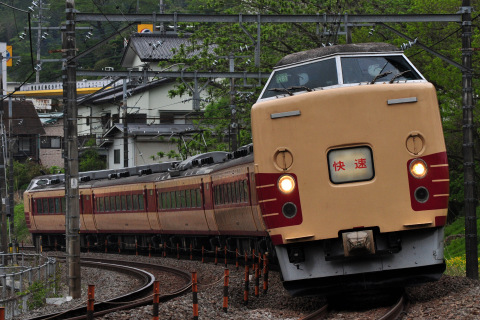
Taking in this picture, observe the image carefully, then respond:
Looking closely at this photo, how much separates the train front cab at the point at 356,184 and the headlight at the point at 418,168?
0.7 inches

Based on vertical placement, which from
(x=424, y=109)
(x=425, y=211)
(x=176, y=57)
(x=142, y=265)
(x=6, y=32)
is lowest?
(x=142, y=265)

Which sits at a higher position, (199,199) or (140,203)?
(199,199)

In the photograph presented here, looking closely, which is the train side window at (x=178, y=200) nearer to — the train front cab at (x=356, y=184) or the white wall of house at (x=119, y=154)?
the train front cab at (x=356, y=184)

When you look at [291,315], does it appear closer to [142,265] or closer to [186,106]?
[142,265]

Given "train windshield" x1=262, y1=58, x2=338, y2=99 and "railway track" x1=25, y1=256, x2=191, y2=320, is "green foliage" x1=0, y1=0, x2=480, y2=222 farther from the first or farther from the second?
"train windshield" x1=262, y1=58, x2=338, y2=99

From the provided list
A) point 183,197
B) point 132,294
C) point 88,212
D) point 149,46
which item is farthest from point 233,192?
point 149,46

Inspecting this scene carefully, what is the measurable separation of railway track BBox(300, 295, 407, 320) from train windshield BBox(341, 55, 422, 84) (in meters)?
2.66

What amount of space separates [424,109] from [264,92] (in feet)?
6.93

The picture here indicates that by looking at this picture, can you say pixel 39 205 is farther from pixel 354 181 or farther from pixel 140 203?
pixel 354 181

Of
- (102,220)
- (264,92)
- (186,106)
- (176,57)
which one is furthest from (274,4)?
(186,106)

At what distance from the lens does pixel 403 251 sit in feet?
33.2

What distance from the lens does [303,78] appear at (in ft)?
36.4

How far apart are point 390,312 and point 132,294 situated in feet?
27.6

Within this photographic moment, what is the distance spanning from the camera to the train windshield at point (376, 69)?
35.0ft
